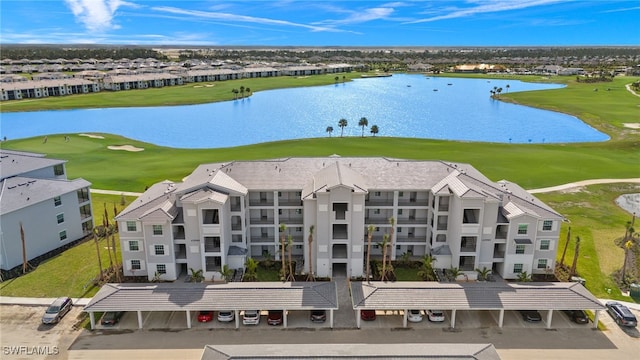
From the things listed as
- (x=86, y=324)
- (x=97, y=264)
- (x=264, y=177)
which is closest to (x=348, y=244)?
(x=264, y=177)

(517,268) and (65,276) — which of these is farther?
(65,276)

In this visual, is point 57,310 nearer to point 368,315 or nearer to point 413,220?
point 368,315

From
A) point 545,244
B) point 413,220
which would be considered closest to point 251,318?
point 413,220

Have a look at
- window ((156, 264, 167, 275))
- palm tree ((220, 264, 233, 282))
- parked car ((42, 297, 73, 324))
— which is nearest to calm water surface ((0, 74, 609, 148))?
window ((156, 264, 167, 275))

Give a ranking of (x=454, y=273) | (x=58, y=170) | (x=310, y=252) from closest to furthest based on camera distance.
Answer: (x=310, y=252)
(x=454, y=273)
(x=58, y=170)

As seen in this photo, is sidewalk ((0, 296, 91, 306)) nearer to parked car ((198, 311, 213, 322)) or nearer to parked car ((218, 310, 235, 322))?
parked car ((198, 311, 213, 322))

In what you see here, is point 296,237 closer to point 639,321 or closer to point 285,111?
point 639,321
